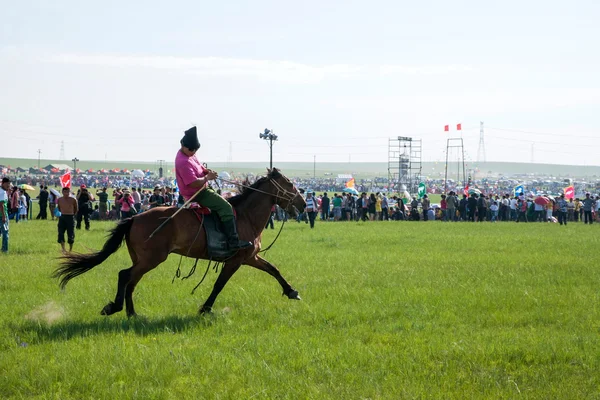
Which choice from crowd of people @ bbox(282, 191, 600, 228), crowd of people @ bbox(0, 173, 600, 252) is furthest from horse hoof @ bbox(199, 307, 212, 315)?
crowd of people @ bbox(282, 191, 600, 228)

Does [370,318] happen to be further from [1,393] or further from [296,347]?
[1,393]

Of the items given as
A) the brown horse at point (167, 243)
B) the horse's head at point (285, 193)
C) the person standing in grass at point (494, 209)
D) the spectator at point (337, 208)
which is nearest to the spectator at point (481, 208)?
the person standing in grass at point (494, 209)

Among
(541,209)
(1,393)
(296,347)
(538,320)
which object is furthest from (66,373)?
(541,209)

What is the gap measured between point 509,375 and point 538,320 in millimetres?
3116

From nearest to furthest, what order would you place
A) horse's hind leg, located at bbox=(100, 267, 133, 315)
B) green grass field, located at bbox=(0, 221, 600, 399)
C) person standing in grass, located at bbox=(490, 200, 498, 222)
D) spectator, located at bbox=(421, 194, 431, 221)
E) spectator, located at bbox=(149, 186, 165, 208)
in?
green grass field, located at bbox=(0, 221, 600, 399) < horse's hind leg, located at bbox=(100, 267, 133, 315) < spectator, located at bbox=(149, 186, 165, 208) < person standing in grass, located at bbox=(490, 200, 498, 222) < spectator, located at bbox=(421, 194, 431, 221)

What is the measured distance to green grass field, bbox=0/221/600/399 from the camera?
7.00m

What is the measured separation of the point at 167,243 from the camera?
10633mm

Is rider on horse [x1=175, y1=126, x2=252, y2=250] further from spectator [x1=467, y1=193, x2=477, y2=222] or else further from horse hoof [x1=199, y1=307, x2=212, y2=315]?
spectator [x1=467, y1=193, x2=477, y2=222]

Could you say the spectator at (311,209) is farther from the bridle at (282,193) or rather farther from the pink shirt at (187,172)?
the pink shirt at (187,172)

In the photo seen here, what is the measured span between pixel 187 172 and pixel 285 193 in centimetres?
195

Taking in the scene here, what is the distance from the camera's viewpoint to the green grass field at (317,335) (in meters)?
7.00

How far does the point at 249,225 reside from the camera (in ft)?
37.9

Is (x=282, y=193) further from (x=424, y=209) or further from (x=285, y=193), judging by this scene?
(x=424, y=209)

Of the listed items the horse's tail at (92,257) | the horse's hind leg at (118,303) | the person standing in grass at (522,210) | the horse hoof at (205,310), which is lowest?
the person standing in grass at (522,210)
